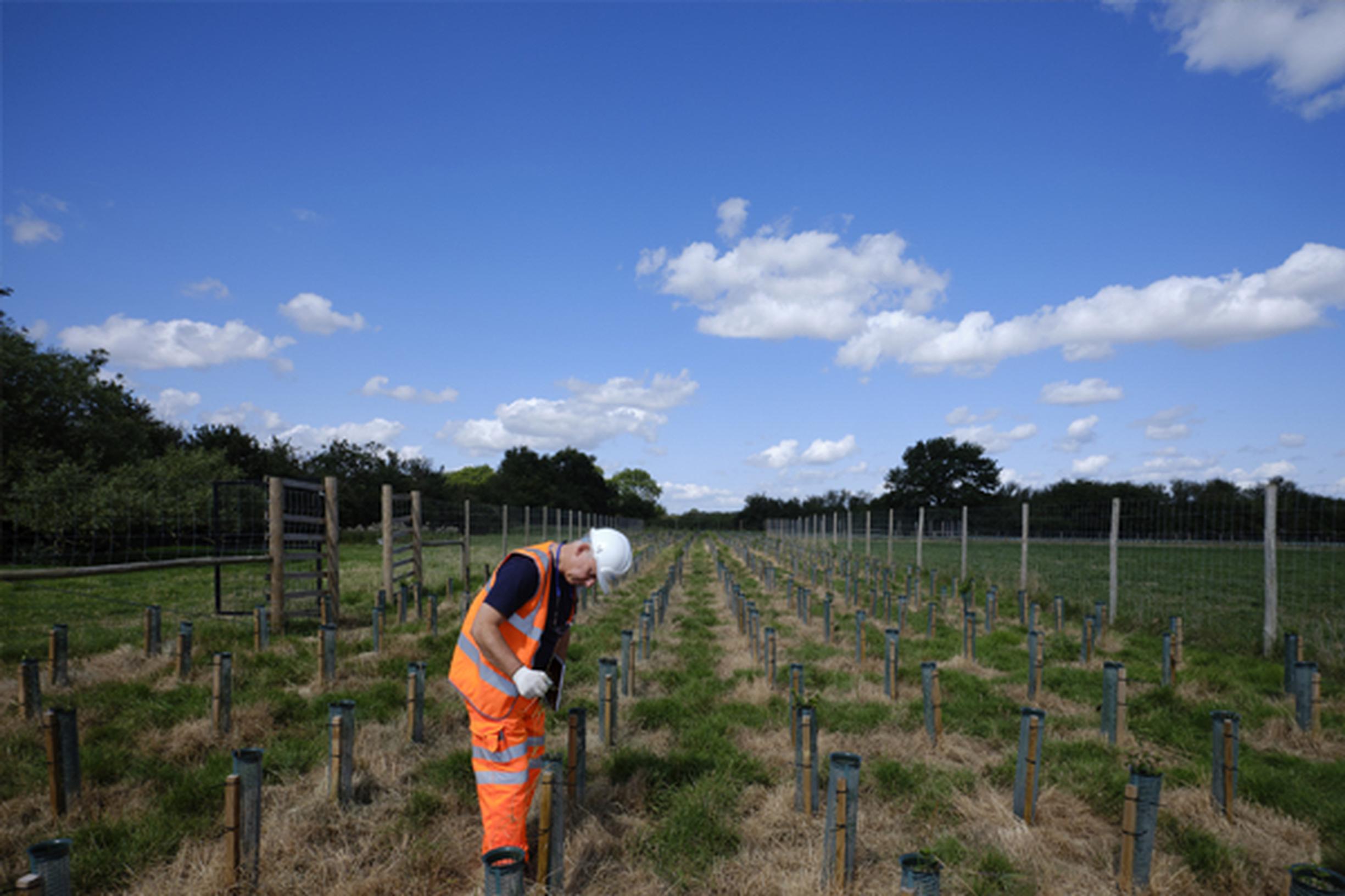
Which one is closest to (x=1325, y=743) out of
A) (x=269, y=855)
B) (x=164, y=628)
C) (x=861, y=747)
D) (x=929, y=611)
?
(x=861, y=747)

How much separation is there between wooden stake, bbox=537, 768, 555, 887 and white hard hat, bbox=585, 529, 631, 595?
0.87 metres

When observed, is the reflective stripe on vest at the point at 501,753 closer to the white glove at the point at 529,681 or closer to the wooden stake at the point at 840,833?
A: the white glove at the point at 529,681

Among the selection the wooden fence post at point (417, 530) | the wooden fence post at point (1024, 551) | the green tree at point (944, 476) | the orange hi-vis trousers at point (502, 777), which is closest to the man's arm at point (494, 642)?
the orange hi-vis trousers at point (502, 777)

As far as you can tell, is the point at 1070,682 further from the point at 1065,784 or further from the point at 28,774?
the point at 28,774

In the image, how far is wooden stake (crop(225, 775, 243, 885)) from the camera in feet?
10.7

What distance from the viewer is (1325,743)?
5609 millimetres

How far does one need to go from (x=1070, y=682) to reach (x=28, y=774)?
8072 mm

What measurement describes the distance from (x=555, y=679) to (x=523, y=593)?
0.69m

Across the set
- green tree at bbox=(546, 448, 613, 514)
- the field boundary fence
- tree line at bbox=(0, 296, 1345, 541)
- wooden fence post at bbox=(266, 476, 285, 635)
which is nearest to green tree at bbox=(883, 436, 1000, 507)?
tree line at bbox=(0, 296, 1345, 541)

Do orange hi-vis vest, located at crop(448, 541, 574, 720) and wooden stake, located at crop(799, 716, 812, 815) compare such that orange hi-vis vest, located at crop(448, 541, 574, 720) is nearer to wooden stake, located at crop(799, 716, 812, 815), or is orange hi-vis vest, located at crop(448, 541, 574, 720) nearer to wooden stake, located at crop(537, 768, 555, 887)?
wooden stake, located at crop(537, 768, 555, 887)

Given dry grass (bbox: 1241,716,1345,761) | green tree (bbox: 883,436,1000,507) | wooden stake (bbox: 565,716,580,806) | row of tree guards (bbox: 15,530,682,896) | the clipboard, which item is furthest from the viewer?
green tree (bbox: 883,436,1000,507)

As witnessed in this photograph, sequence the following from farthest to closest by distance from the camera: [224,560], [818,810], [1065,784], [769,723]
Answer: [224,560] < [769,723] < [1065,784] < [818,810]

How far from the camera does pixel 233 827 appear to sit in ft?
10.9

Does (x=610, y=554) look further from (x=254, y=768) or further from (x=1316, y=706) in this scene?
(x=1316, y=706)
